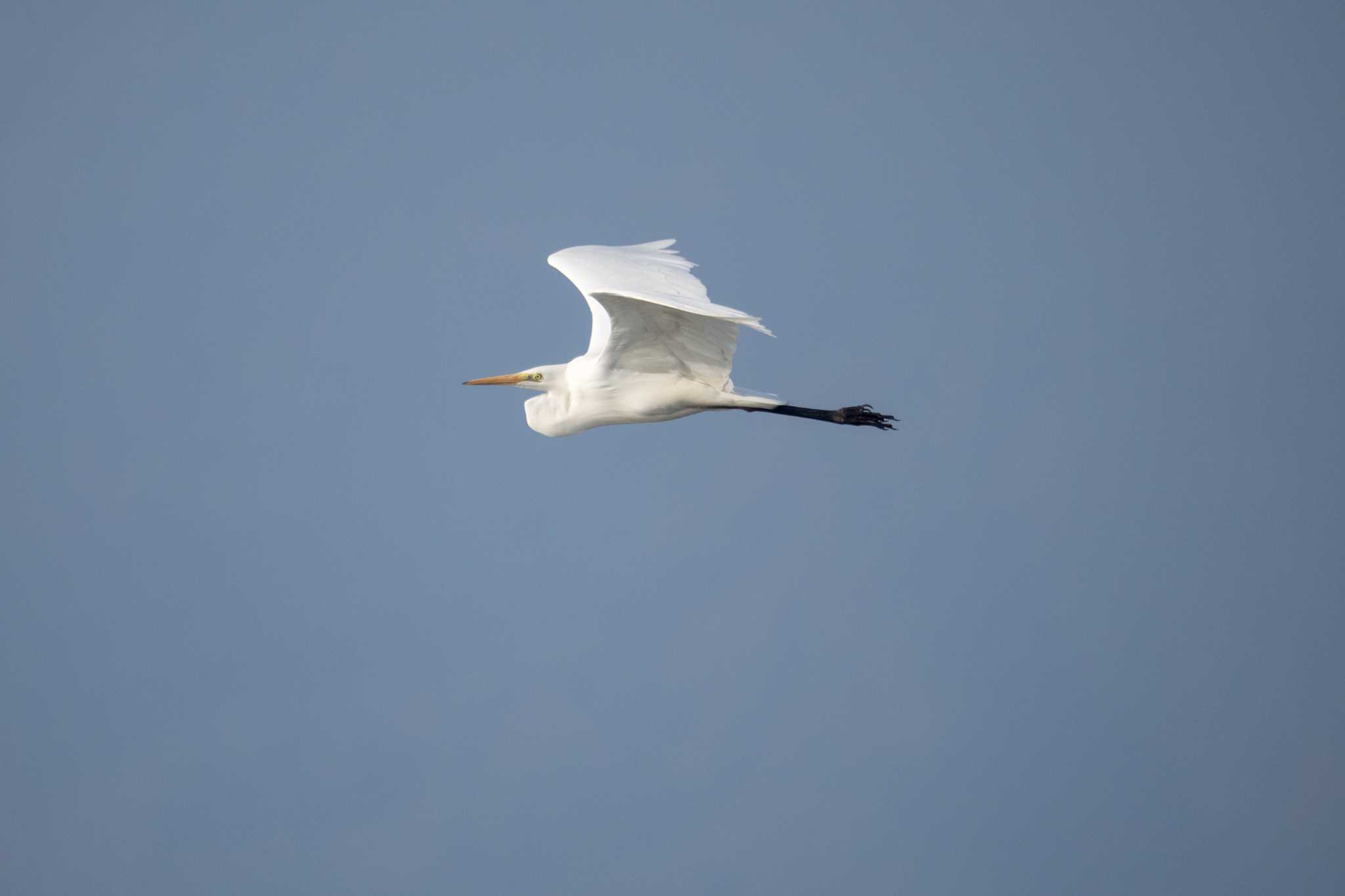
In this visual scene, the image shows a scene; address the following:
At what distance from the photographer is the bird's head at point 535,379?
9.73 metres

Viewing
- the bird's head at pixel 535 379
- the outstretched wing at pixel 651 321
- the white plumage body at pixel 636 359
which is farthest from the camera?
the bird's head at pixel 535 379

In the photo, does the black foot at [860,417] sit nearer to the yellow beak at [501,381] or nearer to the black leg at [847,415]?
the black leg at [847,415]

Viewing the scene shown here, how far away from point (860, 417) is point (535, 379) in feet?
6.37

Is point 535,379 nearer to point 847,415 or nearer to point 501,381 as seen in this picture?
point 501,381

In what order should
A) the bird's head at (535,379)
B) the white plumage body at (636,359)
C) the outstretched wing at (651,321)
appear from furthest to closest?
the bird's head at (535,379), the white plumage body at (636,359), the outstretched wing at (651,321)

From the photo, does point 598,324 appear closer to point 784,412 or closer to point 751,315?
point 784,412

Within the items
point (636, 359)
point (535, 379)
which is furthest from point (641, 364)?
point (535, 379)

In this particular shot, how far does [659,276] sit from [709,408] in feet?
2.72

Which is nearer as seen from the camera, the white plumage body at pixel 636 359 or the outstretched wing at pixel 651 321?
the outstretched wing at pixel 651 321

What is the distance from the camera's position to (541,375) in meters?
9.84

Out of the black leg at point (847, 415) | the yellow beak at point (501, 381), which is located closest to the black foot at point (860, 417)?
the black leg at point (847, 415)

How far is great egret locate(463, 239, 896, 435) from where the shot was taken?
29.0 feet

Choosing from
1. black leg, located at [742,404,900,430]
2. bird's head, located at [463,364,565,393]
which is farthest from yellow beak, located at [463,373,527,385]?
black leg, located at [742,404,900,430]

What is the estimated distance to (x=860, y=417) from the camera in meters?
9.68
